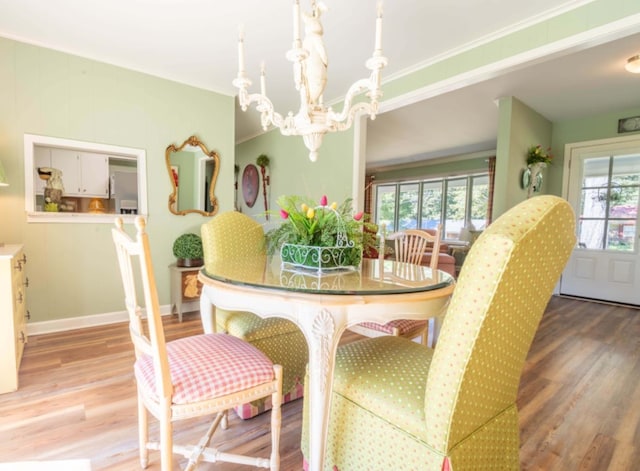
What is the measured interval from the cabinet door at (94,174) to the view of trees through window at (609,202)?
6047mm

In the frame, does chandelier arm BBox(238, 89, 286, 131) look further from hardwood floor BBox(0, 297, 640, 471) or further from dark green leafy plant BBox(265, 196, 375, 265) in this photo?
hardwood floor BBox(0, 297, 640, 471)

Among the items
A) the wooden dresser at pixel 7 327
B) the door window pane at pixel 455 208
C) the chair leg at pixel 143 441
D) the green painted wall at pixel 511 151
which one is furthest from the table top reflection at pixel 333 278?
the door window pane at pixel 455 208

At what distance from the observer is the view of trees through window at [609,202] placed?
4.18 m

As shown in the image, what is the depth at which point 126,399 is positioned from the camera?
70.8 inches

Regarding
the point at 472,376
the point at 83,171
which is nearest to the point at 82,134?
the point at 83,171

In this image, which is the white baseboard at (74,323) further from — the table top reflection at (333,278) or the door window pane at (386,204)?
the door window pane at (386,204)

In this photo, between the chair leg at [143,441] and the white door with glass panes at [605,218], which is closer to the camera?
the chair leg at [143,441]

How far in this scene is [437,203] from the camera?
7.95 meters

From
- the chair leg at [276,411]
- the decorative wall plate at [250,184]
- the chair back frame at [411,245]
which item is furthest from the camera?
the decorative wall plate at [250,184]

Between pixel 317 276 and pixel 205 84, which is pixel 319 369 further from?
pixel 205 84

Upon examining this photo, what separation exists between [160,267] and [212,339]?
2.33 m

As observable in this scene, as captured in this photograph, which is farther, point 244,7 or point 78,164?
point 78,164

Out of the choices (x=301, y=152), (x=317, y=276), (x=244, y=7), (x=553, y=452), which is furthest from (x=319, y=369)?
(x=301, y=152)

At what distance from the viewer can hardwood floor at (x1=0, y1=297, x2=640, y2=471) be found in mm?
1399
